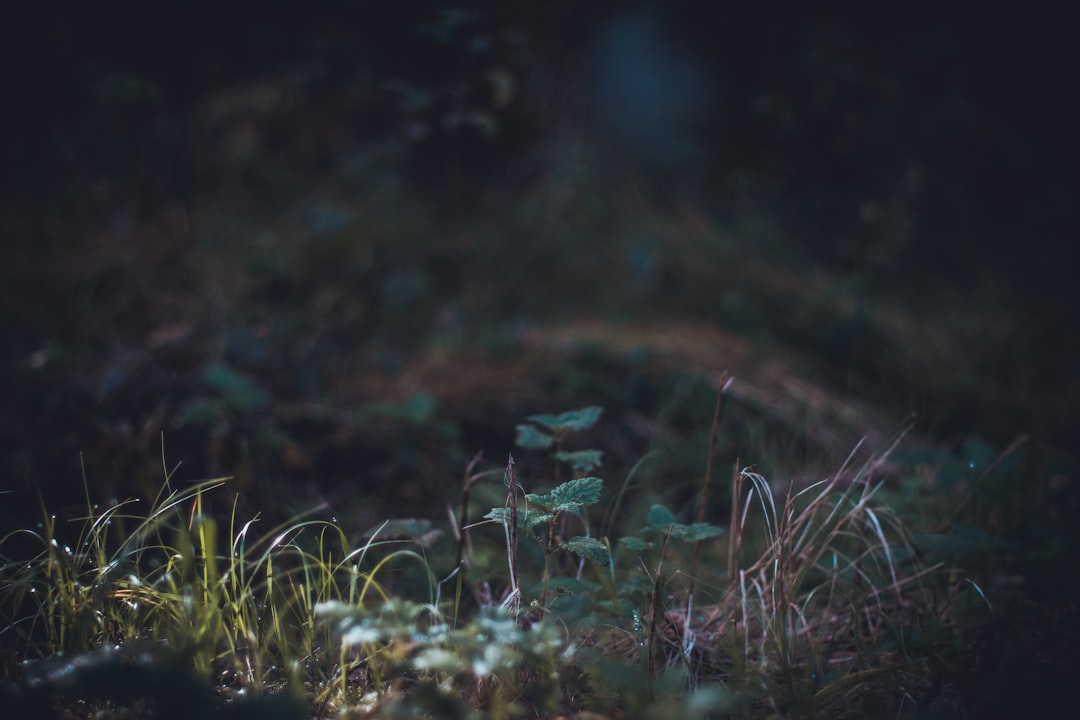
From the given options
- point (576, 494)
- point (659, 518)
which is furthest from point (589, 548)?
point (659, 518)

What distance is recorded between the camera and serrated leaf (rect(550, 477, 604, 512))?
4.02 feet

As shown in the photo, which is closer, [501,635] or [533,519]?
[501,635]

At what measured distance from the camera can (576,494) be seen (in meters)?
1.26

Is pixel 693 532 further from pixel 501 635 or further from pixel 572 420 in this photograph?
pixel 501 635

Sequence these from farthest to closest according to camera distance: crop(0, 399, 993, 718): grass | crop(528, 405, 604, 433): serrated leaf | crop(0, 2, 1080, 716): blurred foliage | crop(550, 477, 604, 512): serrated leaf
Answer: crop(0, 2, 1080, 716): blurred foliage
crop(528, 405, 604, 433): serrated leaf
crop(550, 477, 604, 512): serrated leaf
crop(0, 399, 993, 718): grass

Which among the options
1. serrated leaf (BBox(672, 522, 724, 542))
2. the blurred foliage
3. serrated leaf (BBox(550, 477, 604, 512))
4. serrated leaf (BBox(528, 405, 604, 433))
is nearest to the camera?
serrated leaf (BBox(550, 477, 604, 512))

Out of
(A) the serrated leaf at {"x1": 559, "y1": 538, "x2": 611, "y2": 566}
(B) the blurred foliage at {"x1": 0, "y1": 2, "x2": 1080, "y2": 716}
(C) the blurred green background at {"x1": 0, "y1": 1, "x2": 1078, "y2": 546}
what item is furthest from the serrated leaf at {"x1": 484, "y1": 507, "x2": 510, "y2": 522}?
(C) the blurred green background at {"x1": 0, "y1": 1, "x2": 1078, "y2": 546}

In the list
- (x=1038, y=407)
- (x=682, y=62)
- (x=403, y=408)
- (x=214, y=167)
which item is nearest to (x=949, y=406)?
(x=1038, y=407)

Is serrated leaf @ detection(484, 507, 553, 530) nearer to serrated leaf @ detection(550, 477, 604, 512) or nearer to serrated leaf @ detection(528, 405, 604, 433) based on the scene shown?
serrated leaf @ detection(550, 477, 604, 512)

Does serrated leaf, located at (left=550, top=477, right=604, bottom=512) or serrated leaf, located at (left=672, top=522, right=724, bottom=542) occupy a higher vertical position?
serrated leaf, located at (left=550, top=477, right=604, bottom=512)

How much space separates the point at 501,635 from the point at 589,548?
0.94 ft

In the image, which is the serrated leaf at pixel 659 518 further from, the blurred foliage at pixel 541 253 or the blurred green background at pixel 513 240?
the blurred green background at pixel 513 240

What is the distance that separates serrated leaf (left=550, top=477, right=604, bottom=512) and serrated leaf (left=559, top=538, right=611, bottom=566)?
67 millimetres

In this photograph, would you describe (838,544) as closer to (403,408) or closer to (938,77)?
(403,408)
